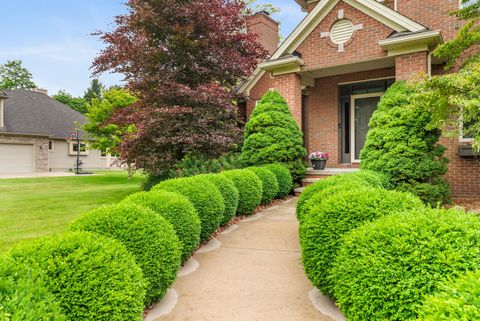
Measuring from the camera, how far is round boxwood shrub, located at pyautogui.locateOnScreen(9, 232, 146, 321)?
2.09 m

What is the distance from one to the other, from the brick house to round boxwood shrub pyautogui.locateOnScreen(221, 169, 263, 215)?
414 cm

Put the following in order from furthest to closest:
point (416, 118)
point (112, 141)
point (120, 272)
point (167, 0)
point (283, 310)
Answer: point (112, 141)
point (167, 0)
point (416, 118)
point (283, 310)
point (120, 272)

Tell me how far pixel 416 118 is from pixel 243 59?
541cm

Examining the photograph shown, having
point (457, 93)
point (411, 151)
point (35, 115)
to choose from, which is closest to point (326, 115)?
point (411, 151)

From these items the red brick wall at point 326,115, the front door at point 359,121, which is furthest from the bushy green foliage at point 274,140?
the front door at point 359,121

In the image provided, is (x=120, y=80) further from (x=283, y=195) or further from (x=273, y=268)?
(x=273, y=268)

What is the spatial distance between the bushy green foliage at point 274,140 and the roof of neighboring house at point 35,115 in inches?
687

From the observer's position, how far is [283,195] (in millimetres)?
9031

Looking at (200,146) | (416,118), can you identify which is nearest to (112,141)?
(200,146)

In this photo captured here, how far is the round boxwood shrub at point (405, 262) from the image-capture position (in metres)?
1.95

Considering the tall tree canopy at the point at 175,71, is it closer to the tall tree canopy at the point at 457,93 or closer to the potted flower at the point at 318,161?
the potted flower at the point at 318,161

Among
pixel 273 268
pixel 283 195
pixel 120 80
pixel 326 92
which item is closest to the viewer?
pixel 273 268

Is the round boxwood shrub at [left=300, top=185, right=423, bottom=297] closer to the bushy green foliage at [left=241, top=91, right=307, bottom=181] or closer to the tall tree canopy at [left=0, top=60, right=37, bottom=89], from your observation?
the bushy green foliage at [left=241, top=91, right=307, bottom=181]

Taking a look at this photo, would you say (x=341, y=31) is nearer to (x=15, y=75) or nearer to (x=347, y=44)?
(x=347, y=44)
